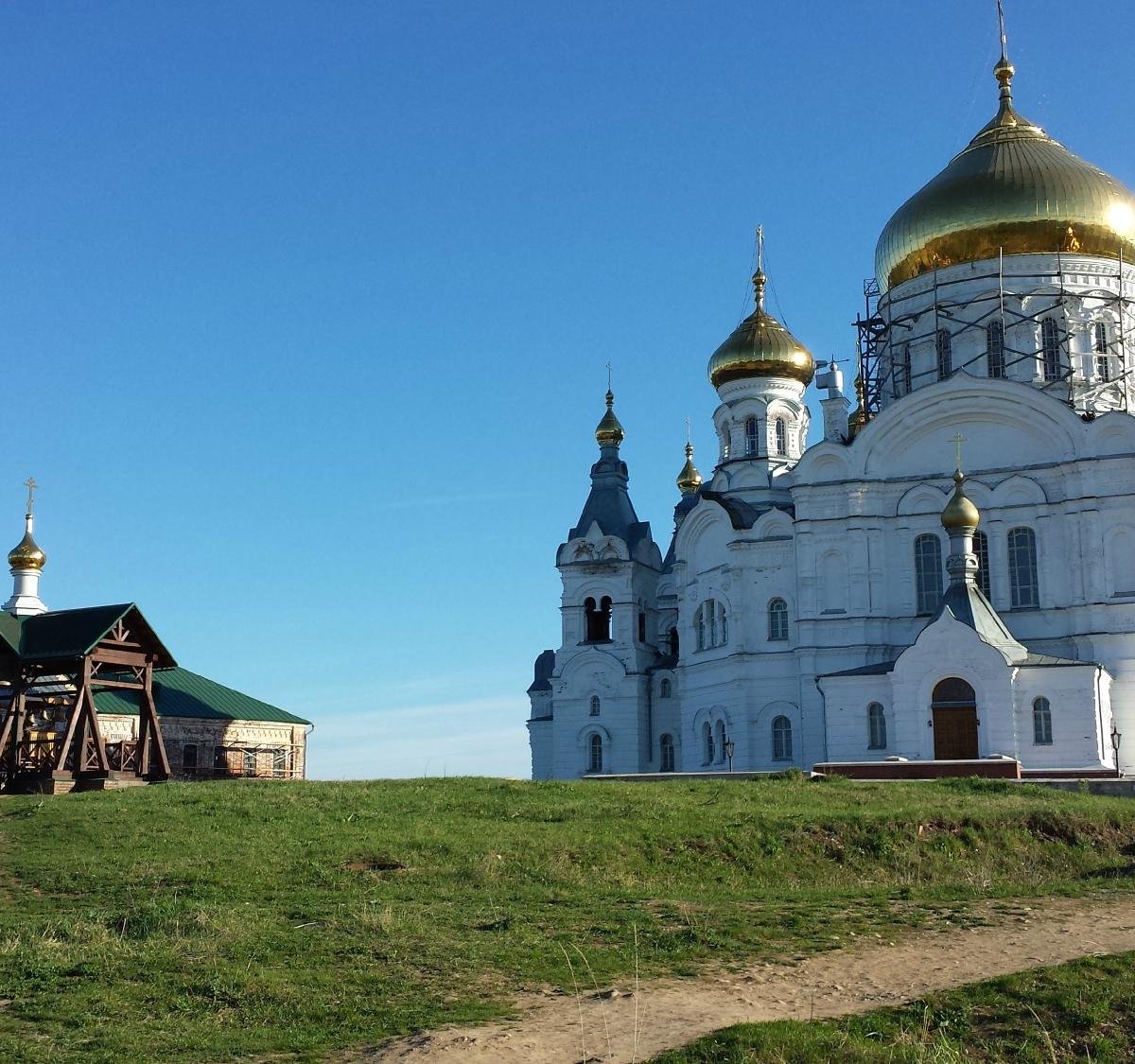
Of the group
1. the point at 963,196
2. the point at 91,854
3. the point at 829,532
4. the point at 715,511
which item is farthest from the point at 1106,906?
the point at 963,196

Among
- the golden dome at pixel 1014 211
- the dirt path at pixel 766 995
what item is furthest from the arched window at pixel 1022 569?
the dirt path at pixel 766 995

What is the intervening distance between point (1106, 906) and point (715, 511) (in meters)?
26.6

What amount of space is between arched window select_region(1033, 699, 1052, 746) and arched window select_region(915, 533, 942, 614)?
4423mm

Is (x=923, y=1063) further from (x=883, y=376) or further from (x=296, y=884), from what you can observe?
(x=883, y=376)

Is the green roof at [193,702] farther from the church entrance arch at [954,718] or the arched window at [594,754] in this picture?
the church entrance arch at [954,718]

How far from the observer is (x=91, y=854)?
637 inches

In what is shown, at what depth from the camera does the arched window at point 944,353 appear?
130ft

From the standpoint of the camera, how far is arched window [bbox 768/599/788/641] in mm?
37531

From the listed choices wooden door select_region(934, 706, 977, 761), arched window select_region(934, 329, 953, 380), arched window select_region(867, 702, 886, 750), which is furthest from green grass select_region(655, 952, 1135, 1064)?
arched window select_region(934, 329, 953, 380)

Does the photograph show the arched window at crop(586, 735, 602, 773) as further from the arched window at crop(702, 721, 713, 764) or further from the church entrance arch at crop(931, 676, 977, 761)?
the church entrance arch at crop(931, 676, 977, 761)

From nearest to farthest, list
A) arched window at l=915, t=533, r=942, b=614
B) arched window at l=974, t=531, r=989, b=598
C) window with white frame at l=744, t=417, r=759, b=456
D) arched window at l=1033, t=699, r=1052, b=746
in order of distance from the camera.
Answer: arched window at l=1033, t=699, r=1052, b=746, arched window at l=974, t=531, r=989, b=598, arched window at l=915, t=533, r=942, b=614, window with white frame at l=744, t=417, r=759, b=456

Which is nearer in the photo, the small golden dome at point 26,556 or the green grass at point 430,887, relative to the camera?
the green grass at point 430,887

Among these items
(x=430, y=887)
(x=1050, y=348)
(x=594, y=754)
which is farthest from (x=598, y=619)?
(x=430, y=887)

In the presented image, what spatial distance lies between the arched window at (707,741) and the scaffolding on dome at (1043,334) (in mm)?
9820
